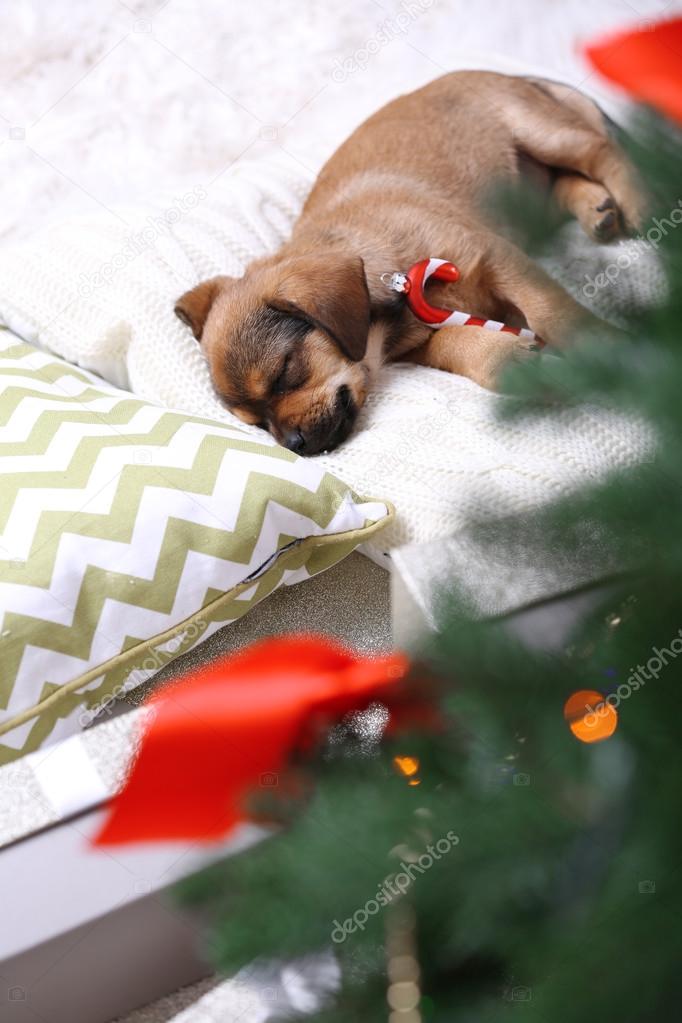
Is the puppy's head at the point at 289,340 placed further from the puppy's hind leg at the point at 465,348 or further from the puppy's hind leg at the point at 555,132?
the puppy's hind leg at the point at 555,132

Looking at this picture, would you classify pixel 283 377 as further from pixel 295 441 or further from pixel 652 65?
pixel 652 65

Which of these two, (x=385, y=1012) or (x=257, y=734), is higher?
(x=385, y=1012)

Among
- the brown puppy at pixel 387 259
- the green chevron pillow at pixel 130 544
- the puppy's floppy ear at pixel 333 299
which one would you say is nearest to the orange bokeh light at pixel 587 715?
the green chevron pillow at pixel 130 544

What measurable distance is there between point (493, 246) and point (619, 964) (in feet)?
5.11

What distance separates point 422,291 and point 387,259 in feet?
0.31

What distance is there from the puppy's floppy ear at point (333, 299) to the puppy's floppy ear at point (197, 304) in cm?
13

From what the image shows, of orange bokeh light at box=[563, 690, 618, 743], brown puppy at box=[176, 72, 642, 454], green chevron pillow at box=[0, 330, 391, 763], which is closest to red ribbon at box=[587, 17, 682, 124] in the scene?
orange bokeh light at box=[563, 690, 618, 743]

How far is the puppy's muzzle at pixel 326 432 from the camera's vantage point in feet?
5.37

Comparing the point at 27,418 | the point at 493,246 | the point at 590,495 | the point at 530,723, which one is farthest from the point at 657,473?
the point at 493,246

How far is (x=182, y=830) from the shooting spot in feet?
3.10

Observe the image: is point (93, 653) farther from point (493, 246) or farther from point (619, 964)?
point (493, 246)

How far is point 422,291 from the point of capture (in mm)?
1844

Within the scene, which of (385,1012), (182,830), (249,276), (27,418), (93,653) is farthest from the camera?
(249,276)

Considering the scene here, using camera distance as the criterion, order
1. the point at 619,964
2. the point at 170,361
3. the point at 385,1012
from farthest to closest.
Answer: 1. the point at 170,361
2. the point at 385,1012
3. the point at 619,964
